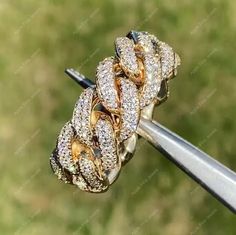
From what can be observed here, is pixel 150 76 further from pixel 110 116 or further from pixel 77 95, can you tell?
pixel 77 95

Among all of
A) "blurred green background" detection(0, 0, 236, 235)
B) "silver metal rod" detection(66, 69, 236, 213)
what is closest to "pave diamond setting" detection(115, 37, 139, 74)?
"silver metal rod" detection(66, 69, 236, 213)

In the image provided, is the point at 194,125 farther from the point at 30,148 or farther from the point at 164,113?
the point at 30,148

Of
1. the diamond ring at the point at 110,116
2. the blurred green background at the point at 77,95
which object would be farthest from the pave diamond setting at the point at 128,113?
the blurred green background at the point at 77,95

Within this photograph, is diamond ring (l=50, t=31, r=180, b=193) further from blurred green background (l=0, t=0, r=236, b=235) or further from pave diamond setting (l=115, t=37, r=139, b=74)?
blurred green background (l=0, t=0, r=236, b=235)

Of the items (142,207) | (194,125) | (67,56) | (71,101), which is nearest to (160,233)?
(142,207)

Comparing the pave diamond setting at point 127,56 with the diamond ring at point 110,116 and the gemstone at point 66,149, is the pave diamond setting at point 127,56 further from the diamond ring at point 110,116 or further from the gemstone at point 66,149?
the gemstone at point 66,149

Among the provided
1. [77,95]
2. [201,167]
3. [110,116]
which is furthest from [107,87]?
[77,95]
